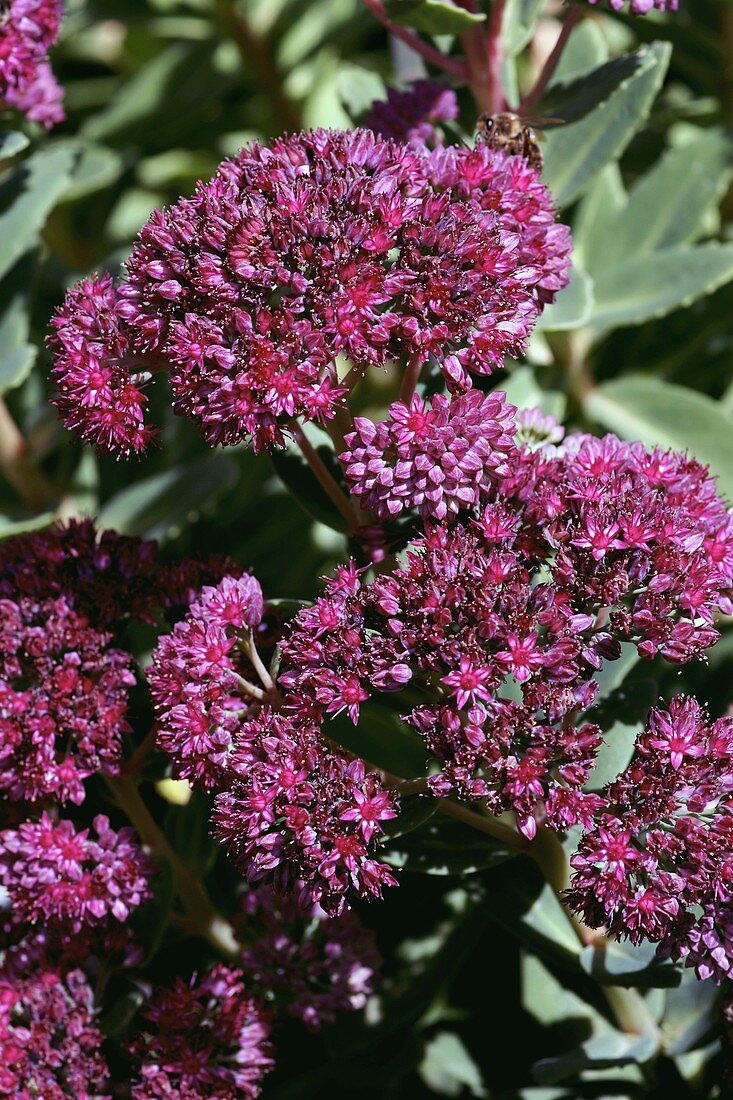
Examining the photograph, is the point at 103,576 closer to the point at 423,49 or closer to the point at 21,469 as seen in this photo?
the point at 21,469

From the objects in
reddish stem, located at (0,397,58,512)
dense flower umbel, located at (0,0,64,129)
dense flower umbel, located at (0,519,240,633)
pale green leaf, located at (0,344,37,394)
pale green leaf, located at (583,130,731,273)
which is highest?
dense flower umbel, located at (0,0,64,129)

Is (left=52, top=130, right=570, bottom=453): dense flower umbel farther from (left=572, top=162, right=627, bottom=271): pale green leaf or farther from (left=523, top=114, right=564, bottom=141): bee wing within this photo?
(left=572, top=162, right=627, bottom=271): pale green leaf

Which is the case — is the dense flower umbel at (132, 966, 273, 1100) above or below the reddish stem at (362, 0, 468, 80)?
below

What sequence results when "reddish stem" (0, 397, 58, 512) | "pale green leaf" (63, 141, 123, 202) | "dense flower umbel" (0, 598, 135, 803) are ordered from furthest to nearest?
"pale green leaf" (63, 141, 123, 202), "reddish stem" (0, 397, 58, 512), "dense flower umbel" (0, 598, 135, 803)

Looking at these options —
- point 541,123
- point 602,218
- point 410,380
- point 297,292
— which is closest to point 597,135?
point 541,123

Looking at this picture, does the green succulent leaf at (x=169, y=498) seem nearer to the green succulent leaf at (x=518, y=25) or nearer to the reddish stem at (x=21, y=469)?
the reddish stem at (x=21, y=469)

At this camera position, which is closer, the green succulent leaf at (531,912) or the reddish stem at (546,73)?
the green succulent leaf at (531,912)

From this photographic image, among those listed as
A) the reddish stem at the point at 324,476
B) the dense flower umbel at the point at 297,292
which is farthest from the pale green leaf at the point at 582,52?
the reddish stem at the point at 324,476

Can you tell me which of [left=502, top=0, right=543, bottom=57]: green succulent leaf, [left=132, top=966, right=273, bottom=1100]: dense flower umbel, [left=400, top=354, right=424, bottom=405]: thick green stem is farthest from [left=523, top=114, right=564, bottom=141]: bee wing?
[left=132, top=966, right=273, bottom=1100]: dense flower umbel
